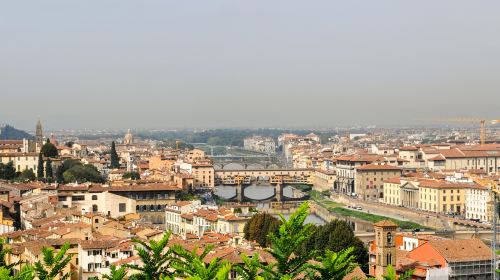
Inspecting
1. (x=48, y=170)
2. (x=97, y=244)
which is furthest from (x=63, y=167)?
(x=97, y=244)

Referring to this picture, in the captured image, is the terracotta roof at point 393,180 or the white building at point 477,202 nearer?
the white building at point 477,202

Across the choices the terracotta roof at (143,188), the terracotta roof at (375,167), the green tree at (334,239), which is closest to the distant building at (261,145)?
the terracotta roof at (375,167)

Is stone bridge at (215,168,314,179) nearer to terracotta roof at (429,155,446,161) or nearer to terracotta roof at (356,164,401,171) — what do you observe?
terracotta roof at (429,155,446,161)

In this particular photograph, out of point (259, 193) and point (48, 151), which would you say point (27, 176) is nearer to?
point (48, 151)

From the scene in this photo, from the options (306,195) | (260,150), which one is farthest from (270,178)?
(260,150)

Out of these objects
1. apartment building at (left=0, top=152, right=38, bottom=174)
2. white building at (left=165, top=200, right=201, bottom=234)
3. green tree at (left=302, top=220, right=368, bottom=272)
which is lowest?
white building at (left=165, top=200, right=201, bottom=234)

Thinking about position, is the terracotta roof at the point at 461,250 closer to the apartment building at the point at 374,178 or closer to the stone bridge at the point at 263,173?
the apartment building at the point at 374,178

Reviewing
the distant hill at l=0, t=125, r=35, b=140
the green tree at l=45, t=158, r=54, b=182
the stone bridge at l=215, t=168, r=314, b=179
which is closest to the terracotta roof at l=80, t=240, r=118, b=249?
the green tree at l=45, t=158, r=54, b=182
